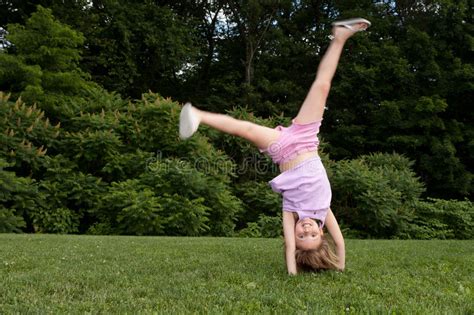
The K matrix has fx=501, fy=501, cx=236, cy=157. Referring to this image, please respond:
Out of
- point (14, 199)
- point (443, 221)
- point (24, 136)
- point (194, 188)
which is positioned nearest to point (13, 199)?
point (14, 199)

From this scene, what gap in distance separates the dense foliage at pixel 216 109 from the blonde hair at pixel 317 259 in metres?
7.66

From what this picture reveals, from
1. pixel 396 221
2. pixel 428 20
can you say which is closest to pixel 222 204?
pixel 396 221

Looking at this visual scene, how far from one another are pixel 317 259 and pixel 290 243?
1.00ft

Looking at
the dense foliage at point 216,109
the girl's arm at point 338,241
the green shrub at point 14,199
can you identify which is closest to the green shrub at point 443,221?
the dense foliage at point 216,109

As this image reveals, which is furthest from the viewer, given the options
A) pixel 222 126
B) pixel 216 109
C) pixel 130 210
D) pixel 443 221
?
pixel 216 109

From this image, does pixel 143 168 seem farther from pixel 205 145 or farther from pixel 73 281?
pixel 73 281

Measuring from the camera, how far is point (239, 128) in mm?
4875

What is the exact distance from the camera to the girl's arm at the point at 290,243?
4492mm

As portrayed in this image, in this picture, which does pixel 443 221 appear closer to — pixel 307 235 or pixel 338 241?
pixel 338 241

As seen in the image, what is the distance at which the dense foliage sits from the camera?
12773 mm

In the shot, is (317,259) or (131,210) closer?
(317,259)

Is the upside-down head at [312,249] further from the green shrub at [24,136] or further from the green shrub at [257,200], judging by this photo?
the green shrub at [257,200]

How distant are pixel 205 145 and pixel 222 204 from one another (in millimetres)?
1886

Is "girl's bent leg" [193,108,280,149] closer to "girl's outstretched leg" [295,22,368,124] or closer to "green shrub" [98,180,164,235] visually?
"girl's outstretched leg" [295,22,368,124]
